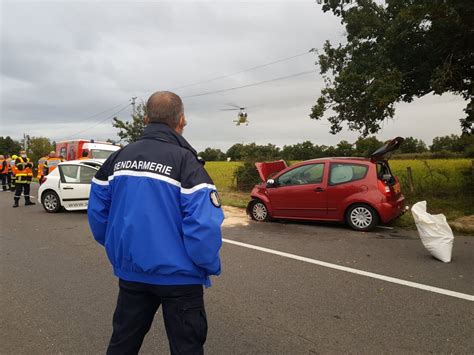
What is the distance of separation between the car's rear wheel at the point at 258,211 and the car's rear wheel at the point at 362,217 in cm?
217

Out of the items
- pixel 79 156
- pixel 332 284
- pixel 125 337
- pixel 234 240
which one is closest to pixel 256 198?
pixel 234 240

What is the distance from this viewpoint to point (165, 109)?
7.16 feet

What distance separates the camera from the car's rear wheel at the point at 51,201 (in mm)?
11508

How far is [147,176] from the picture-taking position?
198 cm

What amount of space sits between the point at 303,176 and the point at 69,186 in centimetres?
708

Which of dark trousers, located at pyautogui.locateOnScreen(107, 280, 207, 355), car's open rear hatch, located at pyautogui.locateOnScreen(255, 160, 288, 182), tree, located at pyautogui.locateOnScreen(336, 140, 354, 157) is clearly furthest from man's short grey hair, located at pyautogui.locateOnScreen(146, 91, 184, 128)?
tree, located at pyautogui.locateOnScreen(336, 140, 354, 157)

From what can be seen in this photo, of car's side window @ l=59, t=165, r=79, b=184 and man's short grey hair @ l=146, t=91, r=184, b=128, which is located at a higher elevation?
man's short grey hair @ l=146, t=91, r=184, b=128

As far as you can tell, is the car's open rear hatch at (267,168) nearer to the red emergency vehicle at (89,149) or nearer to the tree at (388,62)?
the tree at (388,62)

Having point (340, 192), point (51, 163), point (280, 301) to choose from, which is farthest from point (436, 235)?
point (51, 163)

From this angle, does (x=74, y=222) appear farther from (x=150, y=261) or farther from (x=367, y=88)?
(x=367, y=88)

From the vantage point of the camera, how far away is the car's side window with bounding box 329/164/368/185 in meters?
8.22

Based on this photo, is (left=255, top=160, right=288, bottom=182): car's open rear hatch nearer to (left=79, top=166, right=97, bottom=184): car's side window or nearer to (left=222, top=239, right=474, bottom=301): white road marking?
(left=222, top=239, right=474, bottom=301): white road marking

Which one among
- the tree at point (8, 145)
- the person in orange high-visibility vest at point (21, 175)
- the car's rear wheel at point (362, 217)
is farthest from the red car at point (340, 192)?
the tree at point (8, 145)

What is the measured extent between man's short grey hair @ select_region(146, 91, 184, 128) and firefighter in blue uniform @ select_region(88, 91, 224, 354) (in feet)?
0.18
